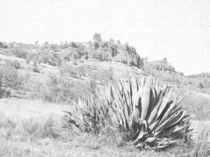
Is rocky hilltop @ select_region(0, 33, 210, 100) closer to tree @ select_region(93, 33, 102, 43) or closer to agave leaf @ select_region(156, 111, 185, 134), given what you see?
tree @ select_region(93, 33, 102, 43)

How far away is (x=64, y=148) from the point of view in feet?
15.6

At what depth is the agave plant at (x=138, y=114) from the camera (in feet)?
17.7

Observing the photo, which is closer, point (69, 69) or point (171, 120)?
point (171, 120)

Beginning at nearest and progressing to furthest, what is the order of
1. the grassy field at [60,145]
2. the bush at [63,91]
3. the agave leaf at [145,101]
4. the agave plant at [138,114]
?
the grassy field at [60,145], the agave plant at [138,114], the agave leaf at [145,101], the bush at [63,91]

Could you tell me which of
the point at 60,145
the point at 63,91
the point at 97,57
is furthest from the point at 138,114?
the point at 97,57

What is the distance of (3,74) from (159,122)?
51.8 feet

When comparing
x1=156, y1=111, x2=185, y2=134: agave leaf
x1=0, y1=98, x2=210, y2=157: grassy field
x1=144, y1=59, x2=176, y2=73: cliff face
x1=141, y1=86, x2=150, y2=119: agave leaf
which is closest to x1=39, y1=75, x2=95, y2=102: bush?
x1=0, y1=98, x2=210, y2=157: grassy field

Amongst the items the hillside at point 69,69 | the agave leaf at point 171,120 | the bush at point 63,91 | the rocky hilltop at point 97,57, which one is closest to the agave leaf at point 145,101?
the agave leaf at point 171,120

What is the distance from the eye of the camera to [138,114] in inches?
218

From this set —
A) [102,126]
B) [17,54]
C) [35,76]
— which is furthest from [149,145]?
[17,54]

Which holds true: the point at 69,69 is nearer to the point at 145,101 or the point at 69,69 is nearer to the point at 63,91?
the point at 63,91

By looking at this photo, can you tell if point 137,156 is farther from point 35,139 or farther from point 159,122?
point 35,139

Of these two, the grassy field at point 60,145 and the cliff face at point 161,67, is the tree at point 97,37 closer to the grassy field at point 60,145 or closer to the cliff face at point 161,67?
the cliff face at point 161,67

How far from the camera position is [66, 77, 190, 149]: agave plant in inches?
213
